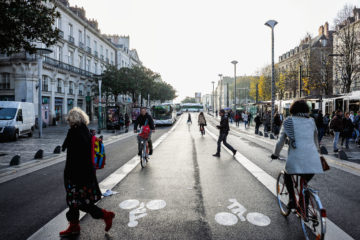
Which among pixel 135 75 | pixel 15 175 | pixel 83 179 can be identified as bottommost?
pixel 15 175

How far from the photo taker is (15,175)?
7188 millimetres

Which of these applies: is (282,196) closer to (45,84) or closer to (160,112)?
(45,84)

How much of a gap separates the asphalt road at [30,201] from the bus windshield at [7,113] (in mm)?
10554

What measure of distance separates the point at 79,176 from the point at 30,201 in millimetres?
2220

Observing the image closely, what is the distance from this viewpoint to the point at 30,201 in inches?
194

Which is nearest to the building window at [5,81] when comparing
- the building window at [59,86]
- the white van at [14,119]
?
the building window at [59,86]

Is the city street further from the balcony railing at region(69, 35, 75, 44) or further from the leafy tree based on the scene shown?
the balcony railing at region(69, 35, 75, 44)

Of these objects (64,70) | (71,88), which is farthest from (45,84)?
(71,88)

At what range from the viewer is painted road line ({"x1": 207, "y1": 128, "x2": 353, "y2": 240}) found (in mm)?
3405

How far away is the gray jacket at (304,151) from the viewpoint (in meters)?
3.36

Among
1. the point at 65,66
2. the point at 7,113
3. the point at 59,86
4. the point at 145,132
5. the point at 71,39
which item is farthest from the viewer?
the point at 71,39

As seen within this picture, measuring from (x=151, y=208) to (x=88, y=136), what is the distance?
5.52 feet

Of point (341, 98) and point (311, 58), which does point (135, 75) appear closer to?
point (311, 58)

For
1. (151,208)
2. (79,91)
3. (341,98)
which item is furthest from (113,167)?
(79,91)
